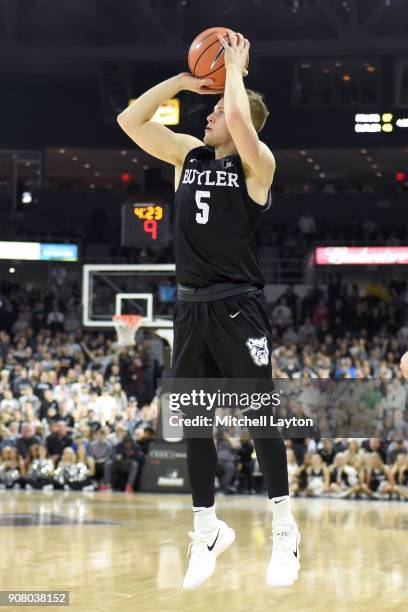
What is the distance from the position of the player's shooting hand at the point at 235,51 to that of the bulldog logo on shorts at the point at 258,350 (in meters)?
1.32

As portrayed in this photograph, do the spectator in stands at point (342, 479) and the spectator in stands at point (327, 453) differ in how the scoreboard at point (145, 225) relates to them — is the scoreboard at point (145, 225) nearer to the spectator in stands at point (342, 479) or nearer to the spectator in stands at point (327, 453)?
the spectator in stands at point (327, 453)

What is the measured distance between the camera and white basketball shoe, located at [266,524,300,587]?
16.1ft

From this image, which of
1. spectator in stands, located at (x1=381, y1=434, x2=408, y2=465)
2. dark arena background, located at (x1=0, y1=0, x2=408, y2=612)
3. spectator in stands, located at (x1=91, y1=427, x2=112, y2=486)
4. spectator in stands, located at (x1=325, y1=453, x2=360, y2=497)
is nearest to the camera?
dark arena background, located at (x1=0, y1=0, x2=408, y2=612)

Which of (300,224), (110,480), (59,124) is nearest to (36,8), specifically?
(59,124)

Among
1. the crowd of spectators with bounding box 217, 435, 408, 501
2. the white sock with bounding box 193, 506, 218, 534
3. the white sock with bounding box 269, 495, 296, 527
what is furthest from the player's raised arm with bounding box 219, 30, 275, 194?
the crowd of spectators with bounding box 217, 435, 408, 501

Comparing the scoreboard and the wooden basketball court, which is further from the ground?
the scoreboard

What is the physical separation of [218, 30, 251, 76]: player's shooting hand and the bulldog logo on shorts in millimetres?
1319

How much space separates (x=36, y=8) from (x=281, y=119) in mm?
7538

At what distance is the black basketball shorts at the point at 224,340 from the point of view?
16.4 feet

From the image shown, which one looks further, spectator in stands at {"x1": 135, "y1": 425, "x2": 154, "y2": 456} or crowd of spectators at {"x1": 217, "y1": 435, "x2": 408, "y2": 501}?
spectator in stands at {"x1": 135, "y1": 425, "x2": 154, "y2": 456}

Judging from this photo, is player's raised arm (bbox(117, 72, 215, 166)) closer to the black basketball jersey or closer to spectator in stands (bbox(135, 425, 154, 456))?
the black basketball jersey

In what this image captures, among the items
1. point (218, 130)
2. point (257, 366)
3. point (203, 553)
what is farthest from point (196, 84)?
point (203, 553)

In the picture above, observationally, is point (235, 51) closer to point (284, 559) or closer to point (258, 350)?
point (258, 350)

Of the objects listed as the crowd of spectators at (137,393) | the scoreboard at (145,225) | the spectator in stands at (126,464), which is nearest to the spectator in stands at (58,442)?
the crowd of spectators at (137,393)
